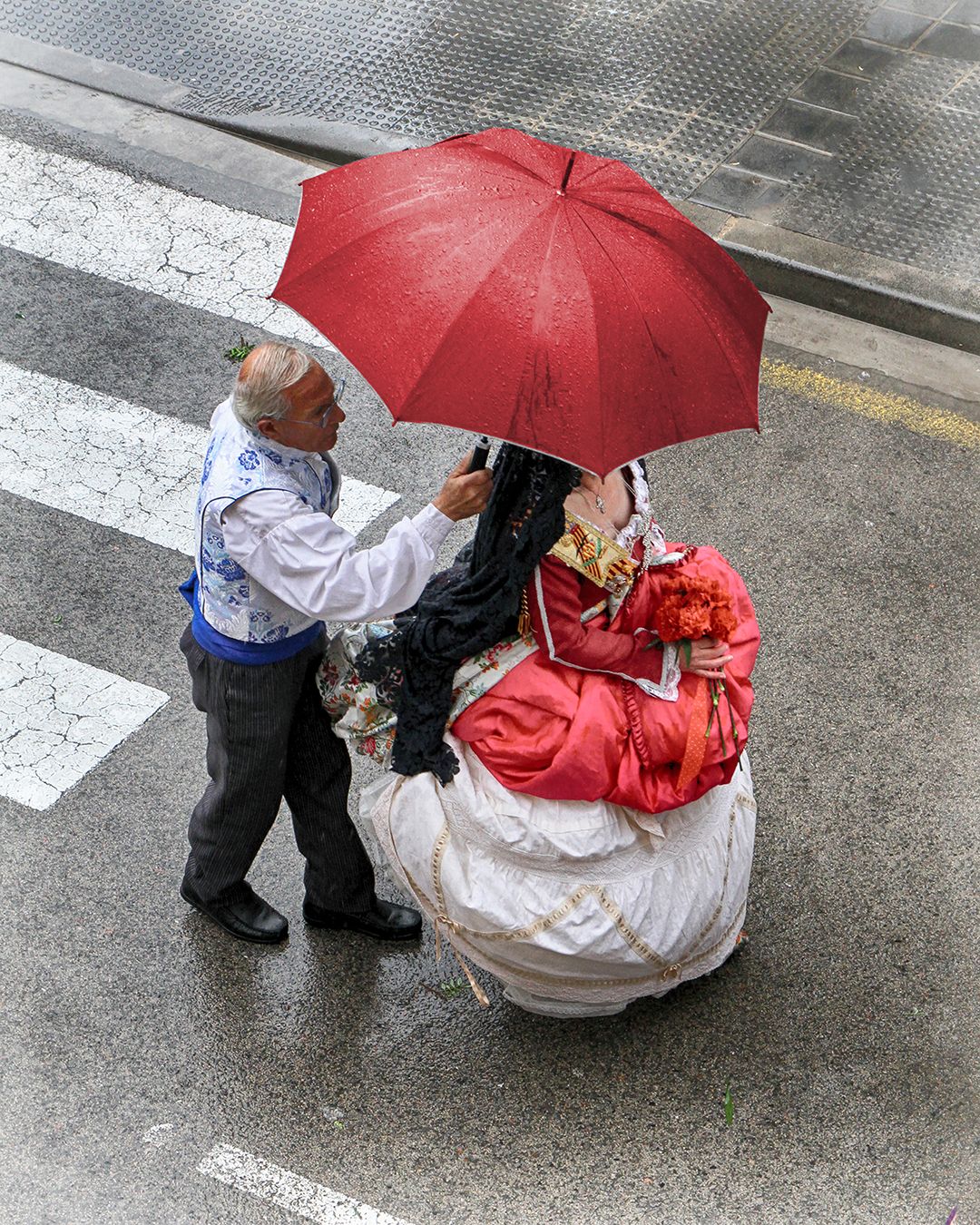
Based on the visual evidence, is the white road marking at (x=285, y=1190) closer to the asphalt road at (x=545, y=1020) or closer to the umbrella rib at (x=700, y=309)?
the asphalt road at (x=545, y=1020)

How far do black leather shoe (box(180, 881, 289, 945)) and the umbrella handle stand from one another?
1.58 meters

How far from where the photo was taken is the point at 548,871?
3.72 metres

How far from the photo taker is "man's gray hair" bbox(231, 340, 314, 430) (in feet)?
11.0

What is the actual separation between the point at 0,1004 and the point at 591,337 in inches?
100

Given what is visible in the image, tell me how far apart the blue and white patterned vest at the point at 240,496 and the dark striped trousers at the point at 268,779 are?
14cm

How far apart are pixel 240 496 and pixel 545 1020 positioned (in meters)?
1.78

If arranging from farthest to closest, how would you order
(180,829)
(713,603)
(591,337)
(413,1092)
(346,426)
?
(346,426) < (180,829) < (413,1092) < (713,603) < (591,337)

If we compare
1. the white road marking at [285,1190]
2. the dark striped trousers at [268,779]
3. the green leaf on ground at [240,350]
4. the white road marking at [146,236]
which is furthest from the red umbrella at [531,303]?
the white road marking at [146,236]

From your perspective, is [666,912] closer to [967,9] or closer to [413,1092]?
[413,1092]

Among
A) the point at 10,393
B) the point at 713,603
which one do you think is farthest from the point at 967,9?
the point at 713,603

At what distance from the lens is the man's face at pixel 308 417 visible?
337cm

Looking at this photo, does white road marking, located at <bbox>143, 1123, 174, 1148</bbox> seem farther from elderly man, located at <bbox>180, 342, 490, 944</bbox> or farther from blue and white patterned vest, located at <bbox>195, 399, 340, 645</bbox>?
blue and white patterned vest, located at <bbox>195, 399, 340, 645</bbox>

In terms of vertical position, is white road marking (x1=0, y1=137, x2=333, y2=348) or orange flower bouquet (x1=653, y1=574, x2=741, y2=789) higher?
orange flower bouquet (x1=653, y1=574, x2=741, y2=789)

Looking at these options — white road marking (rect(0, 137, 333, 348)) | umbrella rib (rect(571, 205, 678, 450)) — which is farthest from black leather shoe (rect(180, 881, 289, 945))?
white road marking (rect(0, 137, 333, 348))
